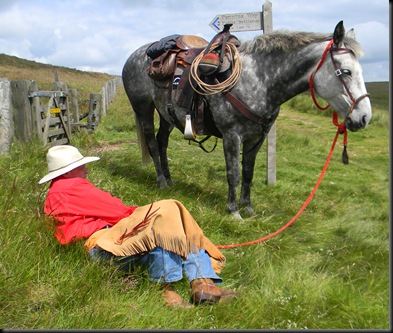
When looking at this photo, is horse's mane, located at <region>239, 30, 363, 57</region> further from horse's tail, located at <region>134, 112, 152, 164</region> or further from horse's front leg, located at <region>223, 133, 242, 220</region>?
horse's tail, located at <region>134, 112, 152, 164</region>

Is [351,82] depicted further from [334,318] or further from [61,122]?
[61,122]

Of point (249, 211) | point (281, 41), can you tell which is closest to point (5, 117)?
point (249, 211)

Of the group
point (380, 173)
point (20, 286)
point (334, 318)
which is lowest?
point (334, 318)

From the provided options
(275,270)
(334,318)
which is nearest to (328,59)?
(275,270)

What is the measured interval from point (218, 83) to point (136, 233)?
2460 mm

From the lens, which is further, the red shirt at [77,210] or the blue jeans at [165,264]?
the red shirt at [77,210]

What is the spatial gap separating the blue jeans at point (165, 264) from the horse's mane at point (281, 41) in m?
2.65

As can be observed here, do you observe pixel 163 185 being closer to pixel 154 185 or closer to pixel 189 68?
pixel 154 185

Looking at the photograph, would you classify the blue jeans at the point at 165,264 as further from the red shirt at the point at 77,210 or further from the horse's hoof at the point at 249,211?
the horse's hoof at the point at 249,211

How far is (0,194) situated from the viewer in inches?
164

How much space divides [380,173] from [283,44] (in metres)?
2.87

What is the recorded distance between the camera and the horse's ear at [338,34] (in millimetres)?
3994

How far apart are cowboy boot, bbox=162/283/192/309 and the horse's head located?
6.80 feet

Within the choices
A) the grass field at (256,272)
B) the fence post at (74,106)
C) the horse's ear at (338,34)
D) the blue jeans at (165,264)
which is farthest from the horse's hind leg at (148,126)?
the fence post at (74,106)
